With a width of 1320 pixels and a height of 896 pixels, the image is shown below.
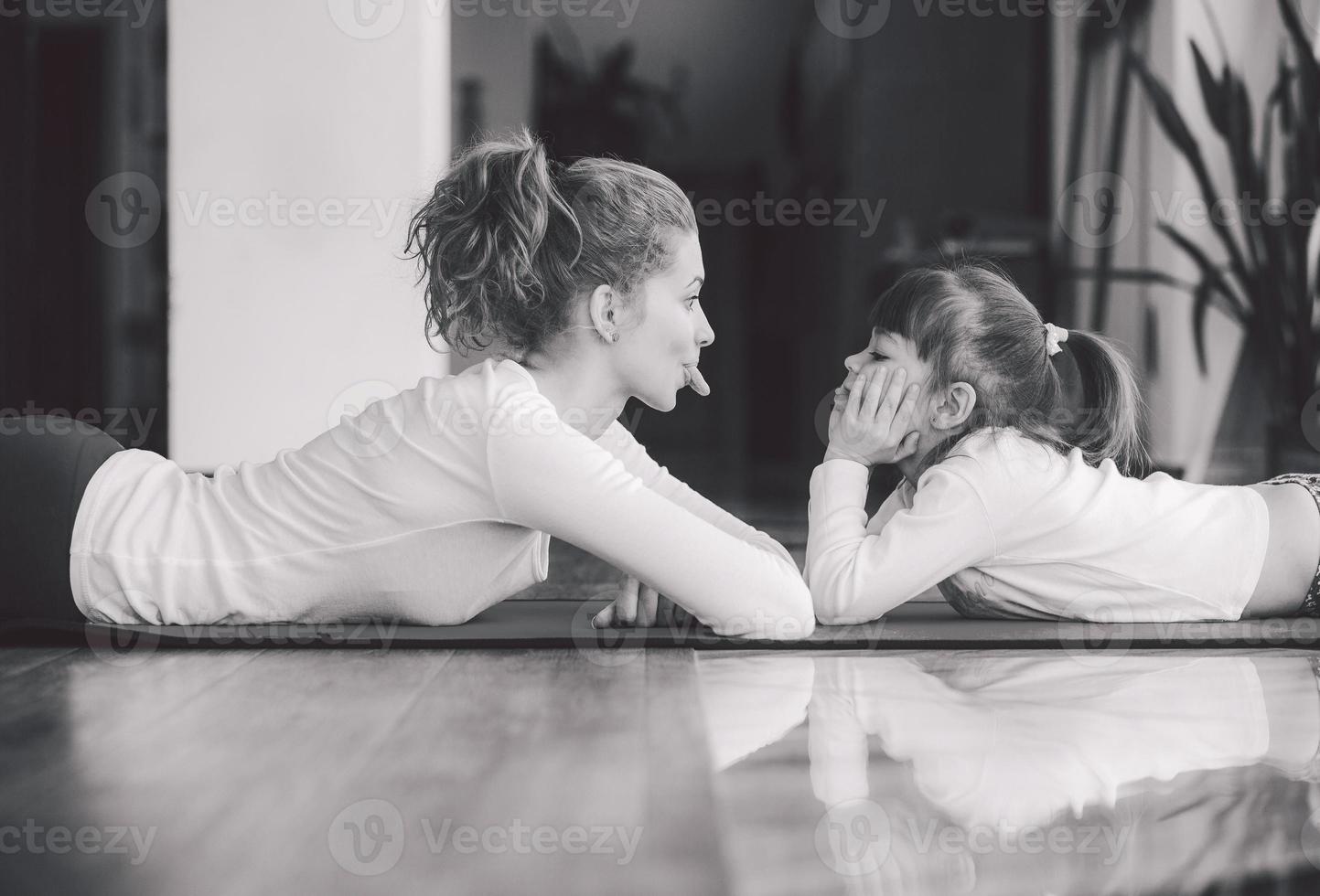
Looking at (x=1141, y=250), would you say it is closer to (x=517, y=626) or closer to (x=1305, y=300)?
(x=1305, y=300)

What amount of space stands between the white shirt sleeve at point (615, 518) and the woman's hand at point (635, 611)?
196 millimetres

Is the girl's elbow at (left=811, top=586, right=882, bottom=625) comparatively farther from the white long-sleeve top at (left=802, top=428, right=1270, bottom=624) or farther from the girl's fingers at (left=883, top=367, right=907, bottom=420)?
the girl's fingers at (left=883, top=367, right=907, bottom=420)

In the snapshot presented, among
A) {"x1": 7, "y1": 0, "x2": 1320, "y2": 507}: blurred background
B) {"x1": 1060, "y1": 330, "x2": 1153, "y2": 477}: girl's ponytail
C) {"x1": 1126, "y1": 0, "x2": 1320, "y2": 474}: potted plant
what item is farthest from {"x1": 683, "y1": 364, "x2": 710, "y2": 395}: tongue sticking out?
{"x1": 1126, "y1": 0, "x2": 1320, "y2": 474}: potted plant

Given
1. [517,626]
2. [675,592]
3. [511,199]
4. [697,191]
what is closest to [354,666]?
[517,626]

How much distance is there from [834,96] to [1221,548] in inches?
119

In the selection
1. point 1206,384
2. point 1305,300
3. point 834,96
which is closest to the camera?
point 1305,300

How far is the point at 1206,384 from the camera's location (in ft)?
13.1

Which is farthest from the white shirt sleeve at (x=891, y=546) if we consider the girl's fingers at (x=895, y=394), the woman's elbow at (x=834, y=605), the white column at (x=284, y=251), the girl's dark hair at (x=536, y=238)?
the white column at (x=284, y=251)

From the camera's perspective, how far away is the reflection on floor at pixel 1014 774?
0.74m

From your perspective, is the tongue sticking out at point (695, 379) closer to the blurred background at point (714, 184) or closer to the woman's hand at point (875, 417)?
the woman's hand at point (875, 417)

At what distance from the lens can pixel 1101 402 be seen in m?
1.77

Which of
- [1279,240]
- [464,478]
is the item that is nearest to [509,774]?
[464,478]

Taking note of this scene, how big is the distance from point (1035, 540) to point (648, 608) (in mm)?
538

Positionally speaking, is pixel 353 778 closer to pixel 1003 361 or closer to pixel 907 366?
pixel 907 366
